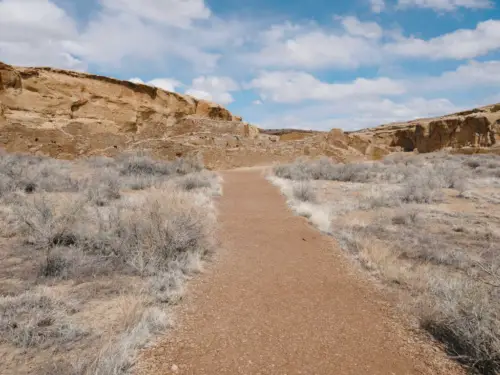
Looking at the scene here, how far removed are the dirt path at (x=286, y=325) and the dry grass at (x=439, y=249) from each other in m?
0.31

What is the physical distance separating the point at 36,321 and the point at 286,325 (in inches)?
91.2

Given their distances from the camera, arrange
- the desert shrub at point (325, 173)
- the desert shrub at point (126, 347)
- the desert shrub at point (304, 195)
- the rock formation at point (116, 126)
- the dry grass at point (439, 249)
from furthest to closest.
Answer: the rock formation at point (116, 126)
the desert shrub at point (325, 173)
the desert shrub at point (304, 195)
the dry grass at point (439, 249)
the desert shrub at point (126, 347)

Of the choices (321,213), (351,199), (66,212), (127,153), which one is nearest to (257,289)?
(66,212)

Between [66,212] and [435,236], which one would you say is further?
[435,236]

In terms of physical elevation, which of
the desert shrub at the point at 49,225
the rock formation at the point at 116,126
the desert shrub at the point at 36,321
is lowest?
the desert shrub at the point at 36,321

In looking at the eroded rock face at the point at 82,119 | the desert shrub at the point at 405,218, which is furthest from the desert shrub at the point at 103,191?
the eroded rock face at the point at 82,119

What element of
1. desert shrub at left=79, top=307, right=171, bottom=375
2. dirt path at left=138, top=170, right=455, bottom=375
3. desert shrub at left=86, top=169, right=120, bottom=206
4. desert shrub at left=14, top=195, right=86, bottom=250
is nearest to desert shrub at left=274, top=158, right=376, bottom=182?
desert shrub at left=86, top=169, right=120, bottom=206

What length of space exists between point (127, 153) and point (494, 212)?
15.9m

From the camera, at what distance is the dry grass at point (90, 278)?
2.87 m

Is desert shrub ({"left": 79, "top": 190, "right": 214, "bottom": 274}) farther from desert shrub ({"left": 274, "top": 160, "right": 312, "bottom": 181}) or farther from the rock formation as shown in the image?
the rock formation

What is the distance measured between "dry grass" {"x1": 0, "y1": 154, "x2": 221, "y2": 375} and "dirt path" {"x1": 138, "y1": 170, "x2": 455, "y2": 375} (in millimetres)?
322

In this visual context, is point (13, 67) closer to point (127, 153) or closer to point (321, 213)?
point (127, 153)

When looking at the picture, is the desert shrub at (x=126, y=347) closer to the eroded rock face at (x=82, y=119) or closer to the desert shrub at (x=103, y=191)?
the desert shrub at (x=103, y=191)

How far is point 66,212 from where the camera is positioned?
6117mm
